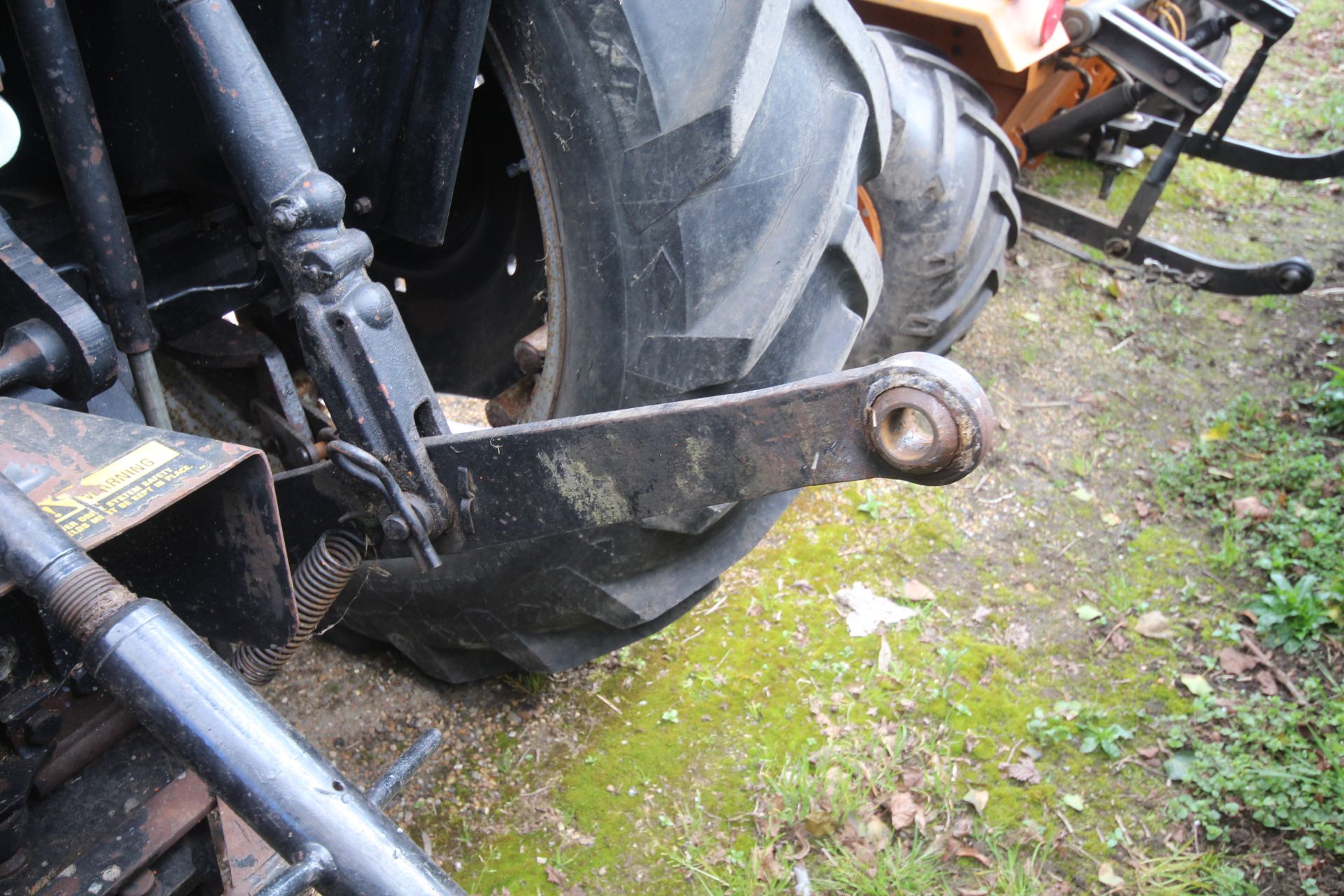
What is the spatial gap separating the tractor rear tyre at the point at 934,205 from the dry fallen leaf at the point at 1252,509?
0.92 meters

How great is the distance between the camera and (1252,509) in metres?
3.02

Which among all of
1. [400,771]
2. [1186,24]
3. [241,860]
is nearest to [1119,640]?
[241,860]

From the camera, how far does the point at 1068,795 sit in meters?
2.21

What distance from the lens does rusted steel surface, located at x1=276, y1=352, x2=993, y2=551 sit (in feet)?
3.30

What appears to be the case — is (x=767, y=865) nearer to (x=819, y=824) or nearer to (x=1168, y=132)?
(x=819, y=824)

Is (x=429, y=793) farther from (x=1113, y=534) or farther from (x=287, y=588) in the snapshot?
(x=1113, y=534)

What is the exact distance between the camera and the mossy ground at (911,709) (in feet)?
6.72

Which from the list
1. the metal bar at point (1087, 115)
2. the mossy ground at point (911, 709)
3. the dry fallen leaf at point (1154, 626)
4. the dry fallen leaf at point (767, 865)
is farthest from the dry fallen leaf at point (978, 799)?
the metal bar at point (1087, 115)

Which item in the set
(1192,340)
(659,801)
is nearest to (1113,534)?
(1192,340)

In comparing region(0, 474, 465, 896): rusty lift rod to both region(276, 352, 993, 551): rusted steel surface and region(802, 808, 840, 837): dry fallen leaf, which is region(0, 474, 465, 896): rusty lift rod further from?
region(802, 808, 840, 837): dry fallen leaf

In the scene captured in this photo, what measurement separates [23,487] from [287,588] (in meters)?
0.28

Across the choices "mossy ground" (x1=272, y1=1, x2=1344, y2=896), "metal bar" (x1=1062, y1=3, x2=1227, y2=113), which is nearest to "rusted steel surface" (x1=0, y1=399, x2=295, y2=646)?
"mossy ground" (x1=272, y1=1, x2=1344, y2=896)

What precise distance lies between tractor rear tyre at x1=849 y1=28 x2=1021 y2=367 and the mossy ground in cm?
48

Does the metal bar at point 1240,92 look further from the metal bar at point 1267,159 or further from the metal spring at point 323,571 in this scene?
the metal spring at point 323,571
